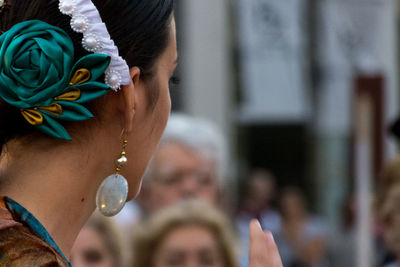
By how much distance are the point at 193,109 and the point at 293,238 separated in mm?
4235

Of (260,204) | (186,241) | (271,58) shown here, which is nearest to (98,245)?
(186,241)

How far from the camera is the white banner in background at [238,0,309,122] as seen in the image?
1041 centimetres

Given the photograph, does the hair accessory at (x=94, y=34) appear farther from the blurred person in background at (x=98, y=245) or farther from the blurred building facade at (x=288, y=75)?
the blurred building facade at (x=288, y=75)

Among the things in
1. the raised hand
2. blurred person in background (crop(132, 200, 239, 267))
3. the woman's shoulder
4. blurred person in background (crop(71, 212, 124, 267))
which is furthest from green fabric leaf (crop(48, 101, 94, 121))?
blurred person in background (crop(132, 200, 239, 267))

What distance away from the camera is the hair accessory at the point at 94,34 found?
1.58 m

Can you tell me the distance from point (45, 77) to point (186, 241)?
7.58 feet

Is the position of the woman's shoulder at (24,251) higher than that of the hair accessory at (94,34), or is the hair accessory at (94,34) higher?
the hair accessory at (94,34)

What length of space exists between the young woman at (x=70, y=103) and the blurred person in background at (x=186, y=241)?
2.12m

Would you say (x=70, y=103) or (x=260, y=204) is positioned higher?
(x=70, y=103)

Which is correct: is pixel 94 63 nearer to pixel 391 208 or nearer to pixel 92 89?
pixel 92 89

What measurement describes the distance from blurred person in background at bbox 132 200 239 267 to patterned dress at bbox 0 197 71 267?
7.36ft

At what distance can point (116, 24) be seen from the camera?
161cm

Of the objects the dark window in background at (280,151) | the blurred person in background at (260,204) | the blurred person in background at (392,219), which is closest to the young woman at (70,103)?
the blurred person in background at (392,219)

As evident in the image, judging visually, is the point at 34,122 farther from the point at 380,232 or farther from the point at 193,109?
the point at 193,109
